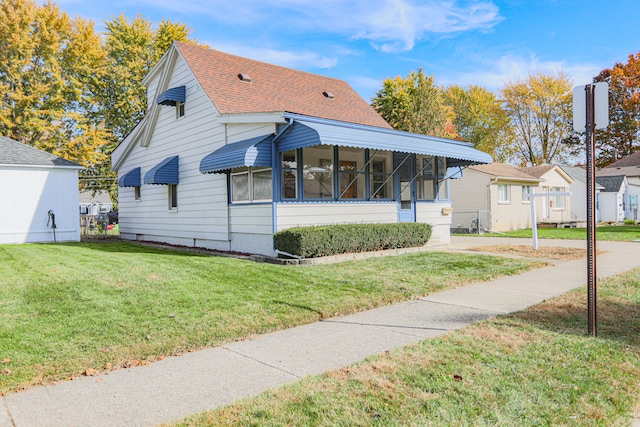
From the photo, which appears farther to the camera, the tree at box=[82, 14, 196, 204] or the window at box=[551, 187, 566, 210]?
the tree at box=[82, 14, 196, 204]

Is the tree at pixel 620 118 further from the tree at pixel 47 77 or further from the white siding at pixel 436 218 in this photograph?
the tree at pixel 47 77

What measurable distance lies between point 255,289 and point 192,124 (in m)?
8.94

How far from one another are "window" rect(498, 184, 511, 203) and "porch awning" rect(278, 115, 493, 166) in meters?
12.8

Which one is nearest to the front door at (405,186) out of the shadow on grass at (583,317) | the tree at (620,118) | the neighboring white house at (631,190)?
the shadow on grass at (583,317)

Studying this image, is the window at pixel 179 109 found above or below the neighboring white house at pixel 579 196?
above

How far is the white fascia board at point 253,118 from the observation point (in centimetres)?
1086

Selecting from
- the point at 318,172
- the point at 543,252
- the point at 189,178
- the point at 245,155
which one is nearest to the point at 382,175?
the point at 318,172

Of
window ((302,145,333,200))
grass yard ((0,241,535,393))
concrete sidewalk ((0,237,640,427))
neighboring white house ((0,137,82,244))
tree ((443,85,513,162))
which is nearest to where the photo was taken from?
concrete sidewalk ((0,237,640,427))

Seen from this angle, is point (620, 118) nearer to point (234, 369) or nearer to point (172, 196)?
point (172, 196)

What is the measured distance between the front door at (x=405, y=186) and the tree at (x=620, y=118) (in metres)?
37.7

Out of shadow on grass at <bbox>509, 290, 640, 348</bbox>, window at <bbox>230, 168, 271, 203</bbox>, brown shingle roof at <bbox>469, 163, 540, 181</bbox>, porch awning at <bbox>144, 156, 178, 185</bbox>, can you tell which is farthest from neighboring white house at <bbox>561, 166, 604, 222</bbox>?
shadow on grass at <bbox>509, 290, 640, 348</bbox>

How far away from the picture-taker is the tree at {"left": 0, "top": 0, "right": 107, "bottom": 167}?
85.3 ft

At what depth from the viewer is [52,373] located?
3.98 m

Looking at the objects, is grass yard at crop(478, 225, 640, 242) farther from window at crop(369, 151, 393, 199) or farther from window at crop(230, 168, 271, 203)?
window at crop(230, 168, 271, 203)
